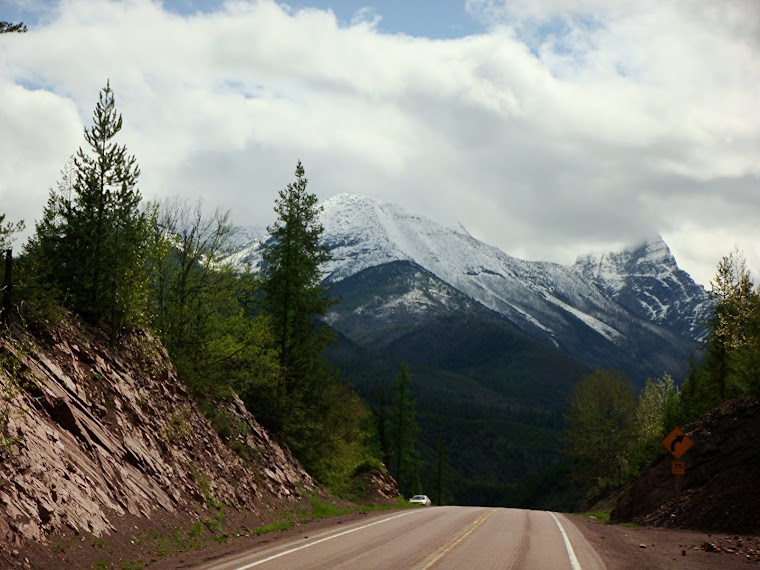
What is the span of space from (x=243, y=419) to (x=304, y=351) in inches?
263

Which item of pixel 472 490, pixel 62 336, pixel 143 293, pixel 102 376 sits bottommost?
pixel 472 490

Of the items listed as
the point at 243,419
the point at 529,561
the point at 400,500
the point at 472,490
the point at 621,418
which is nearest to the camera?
the point at 529,561

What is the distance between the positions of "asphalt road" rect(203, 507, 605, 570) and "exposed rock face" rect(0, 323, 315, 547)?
328 centimetres

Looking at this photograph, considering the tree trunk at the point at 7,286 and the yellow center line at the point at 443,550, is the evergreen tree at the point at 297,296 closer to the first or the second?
the yellow center line at the point at 443,550

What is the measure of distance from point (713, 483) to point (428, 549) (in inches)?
580

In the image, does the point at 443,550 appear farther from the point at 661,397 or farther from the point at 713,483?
the point at 661,397

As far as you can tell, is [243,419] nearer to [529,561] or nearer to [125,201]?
[125,201]

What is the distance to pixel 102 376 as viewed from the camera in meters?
19.8

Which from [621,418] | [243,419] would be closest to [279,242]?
[243,419]

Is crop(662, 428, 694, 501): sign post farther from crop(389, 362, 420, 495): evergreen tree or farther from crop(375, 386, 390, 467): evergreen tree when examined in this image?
crop(375, 386, 390, 467): evergreen tree

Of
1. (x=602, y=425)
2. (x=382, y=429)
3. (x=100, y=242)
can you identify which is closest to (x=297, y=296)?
(x=100, y=242)

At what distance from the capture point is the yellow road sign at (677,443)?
25969 millimetres

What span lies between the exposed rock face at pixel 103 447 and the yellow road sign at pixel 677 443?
51.0 ft

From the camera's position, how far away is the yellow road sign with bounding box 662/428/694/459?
25969 millimetres
